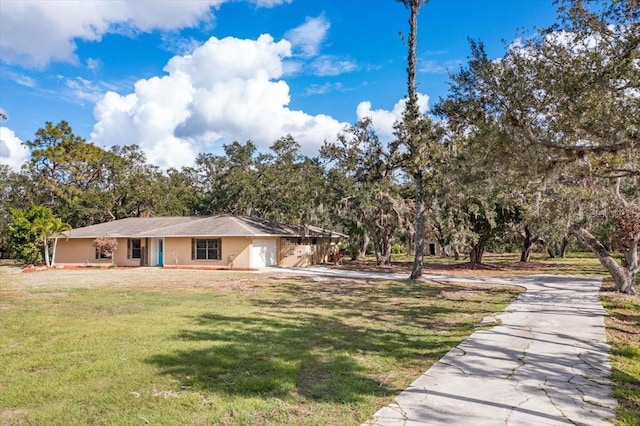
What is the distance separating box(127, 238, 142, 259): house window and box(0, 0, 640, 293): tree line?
238 inches

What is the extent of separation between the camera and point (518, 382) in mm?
4766

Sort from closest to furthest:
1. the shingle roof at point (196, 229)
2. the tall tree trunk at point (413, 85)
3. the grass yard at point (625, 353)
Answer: the grass yard at point (625, 353) < the tall tree trunk at point (413, 85) < the shingle roof at point (196, 229)

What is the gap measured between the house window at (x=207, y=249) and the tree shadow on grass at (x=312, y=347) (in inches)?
541

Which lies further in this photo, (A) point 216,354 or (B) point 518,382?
(A) point 216,354

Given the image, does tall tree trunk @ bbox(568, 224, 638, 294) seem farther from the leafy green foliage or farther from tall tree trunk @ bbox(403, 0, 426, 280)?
the leafy green foliage

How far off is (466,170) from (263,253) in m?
14.1

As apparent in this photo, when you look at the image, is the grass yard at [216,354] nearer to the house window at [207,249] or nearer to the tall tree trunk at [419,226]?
the tall tree trunk at [419,226]

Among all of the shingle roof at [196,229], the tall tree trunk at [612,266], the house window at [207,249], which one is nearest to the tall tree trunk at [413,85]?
the tall tree trunk at [612,266]

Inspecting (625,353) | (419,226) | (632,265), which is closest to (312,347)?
(625,353)

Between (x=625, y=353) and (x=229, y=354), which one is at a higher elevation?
(x=229, y=354)

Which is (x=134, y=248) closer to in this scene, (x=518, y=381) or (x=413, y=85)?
(x=413, y=85)

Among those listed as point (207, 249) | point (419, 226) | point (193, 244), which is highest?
point (419, 226)

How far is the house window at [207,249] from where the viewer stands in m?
24.1

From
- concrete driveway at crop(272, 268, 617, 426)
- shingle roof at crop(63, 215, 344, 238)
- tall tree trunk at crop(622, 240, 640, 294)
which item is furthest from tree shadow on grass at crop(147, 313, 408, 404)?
shingle roof at crop(63, 215, 344, 238)
